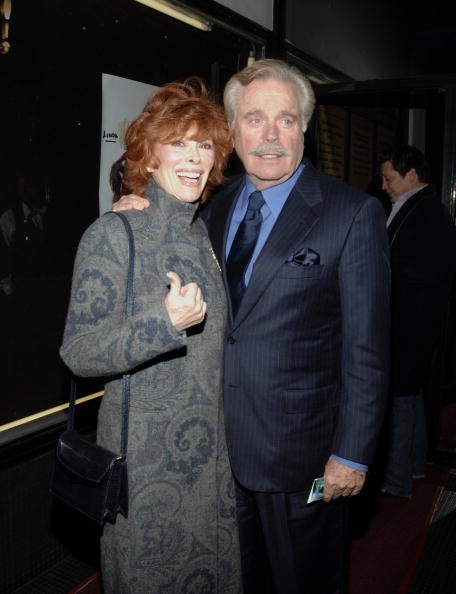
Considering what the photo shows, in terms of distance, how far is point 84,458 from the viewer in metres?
1.65

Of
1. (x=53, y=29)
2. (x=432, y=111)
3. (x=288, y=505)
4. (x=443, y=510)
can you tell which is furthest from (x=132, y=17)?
(x=432, y=111)

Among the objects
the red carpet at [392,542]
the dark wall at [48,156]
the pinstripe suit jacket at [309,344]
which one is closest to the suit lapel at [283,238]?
the pinstripe suit jacket at [309,344]

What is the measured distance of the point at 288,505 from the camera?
1942mm

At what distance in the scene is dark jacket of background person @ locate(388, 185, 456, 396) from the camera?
3650mm

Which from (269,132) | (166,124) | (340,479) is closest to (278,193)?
(269,132)

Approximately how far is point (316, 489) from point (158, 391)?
0.65 metres

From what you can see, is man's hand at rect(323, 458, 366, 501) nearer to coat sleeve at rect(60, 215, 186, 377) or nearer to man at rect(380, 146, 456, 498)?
coat sleeve at rect(60, 215, 186, 377)

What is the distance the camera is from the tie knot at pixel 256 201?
2020 millimetres

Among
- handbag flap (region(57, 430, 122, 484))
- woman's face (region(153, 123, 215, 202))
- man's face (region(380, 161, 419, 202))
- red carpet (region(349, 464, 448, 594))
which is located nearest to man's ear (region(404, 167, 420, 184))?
man's face (region(380, 161, 419, 202))

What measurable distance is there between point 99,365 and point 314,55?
3515 mm

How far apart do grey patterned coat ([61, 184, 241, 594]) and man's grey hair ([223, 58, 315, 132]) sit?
0.58m

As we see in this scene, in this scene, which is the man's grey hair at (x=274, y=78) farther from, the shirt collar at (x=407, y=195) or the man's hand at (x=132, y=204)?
the shirt collar at (x=407, y=195)

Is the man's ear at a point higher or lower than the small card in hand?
higher

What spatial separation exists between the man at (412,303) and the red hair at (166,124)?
6.99 ft
